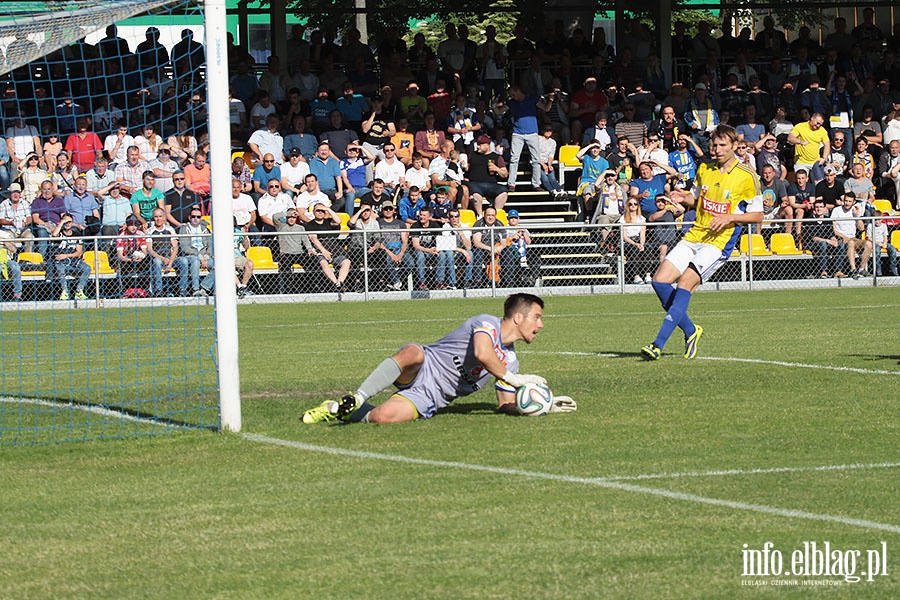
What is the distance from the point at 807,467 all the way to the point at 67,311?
55.6ft

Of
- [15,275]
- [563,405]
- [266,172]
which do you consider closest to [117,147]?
[15,275]

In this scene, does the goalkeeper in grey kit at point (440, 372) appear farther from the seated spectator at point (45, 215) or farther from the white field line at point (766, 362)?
the seated spectator at point (45, 215)

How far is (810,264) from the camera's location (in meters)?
24.6

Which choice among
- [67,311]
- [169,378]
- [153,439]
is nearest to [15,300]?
[67,311]

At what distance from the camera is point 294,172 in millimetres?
25875

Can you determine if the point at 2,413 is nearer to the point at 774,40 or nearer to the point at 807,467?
the point at 807,467

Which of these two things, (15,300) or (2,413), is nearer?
(2,413)

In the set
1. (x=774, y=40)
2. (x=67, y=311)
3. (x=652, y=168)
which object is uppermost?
(x=774, y=40)

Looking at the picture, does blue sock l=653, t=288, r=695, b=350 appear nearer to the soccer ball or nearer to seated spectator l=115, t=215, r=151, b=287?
the soccer ball

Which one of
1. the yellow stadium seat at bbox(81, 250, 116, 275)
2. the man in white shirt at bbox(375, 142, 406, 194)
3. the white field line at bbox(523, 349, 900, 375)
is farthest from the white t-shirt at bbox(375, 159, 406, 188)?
the white field line at bbox(523, 349, 900, 375)

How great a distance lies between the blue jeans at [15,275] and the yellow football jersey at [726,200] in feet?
42.1

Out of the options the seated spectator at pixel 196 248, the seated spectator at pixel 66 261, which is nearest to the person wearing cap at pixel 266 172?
the seated spectator at pixel 196 248

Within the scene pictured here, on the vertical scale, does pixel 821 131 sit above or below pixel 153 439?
above

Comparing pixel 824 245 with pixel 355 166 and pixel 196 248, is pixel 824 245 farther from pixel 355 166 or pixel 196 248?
pixel 196 248
